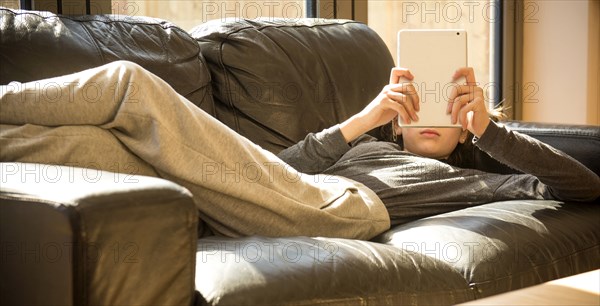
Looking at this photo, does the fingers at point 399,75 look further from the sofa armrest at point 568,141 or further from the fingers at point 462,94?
the sofa armrest at point 568,141

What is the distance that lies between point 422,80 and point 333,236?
0.43m

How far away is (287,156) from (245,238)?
52cm

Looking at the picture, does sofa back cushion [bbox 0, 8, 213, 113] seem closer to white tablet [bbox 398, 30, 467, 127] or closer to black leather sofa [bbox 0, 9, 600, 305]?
black leather sofa [bbox 0, 9, 600, 305]

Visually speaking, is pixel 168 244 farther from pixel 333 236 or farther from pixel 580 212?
pixel 580 212

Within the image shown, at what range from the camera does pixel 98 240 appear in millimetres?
1083

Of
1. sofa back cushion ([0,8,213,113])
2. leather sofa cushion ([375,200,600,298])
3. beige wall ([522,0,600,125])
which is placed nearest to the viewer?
leather sofa cushion ([375,200,600,298])

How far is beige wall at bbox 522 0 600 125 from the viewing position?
11.5 ft

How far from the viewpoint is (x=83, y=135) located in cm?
139

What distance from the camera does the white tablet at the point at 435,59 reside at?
1846mm

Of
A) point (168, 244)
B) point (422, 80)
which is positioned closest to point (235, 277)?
point (168, 244)

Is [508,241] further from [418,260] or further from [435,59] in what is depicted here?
[435,59]

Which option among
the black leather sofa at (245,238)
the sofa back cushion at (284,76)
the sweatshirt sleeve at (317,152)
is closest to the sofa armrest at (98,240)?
the black leather sofa at (245,238)

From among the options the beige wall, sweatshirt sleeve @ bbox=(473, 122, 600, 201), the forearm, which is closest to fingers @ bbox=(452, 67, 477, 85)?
sweatshirt sleeve @ bbox=(473, 122, 600, 201)

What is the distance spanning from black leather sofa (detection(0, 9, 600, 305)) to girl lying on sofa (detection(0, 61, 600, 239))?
2.7 inches
